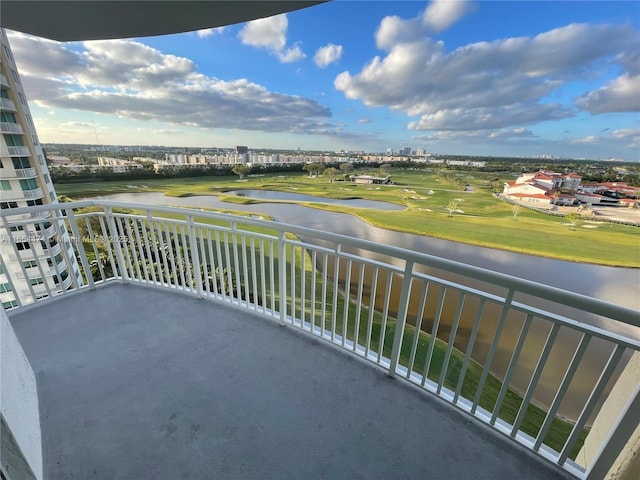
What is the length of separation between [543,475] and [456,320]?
2.60 feet

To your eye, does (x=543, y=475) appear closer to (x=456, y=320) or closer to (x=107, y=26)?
(x=456, y=320)

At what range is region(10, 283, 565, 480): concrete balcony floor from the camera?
4.13 ft

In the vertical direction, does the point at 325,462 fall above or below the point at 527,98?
below

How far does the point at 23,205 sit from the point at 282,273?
298cm

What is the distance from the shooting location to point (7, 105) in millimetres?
3607

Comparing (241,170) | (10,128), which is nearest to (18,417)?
(10,128)

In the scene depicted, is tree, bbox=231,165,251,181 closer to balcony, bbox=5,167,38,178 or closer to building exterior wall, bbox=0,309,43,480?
balcony, bbox=5,167,38,178

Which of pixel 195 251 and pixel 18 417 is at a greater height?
pixel 195 251

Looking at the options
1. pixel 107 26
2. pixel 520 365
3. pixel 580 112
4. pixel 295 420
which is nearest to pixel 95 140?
pixel 107 26

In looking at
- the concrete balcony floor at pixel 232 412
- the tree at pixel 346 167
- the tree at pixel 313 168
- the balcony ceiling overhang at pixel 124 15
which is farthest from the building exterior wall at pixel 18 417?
the tree at pixel 346 167

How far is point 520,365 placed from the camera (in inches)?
326

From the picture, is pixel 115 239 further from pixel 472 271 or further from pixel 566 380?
pixel 566 380

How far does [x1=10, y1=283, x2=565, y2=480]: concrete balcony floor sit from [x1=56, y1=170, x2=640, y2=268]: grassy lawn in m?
4.63

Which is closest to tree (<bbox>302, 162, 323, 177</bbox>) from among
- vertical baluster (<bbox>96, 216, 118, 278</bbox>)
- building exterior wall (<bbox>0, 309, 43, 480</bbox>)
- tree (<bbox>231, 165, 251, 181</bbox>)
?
tree (<bbox>231, 165, 251, 181</bbox>)
